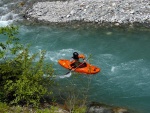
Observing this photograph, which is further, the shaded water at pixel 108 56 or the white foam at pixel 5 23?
the white foam at pixel 5 23

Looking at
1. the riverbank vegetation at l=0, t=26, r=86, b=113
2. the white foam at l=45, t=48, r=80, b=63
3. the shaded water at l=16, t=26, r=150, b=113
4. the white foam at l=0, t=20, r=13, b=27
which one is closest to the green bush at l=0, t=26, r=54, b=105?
the riverbank vegetation at l=0, t=26, r=86, b=113

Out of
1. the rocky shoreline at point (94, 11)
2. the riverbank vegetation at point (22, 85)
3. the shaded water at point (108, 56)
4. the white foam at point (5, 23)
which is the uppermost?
the riverbank vegetation at point (22, 85)

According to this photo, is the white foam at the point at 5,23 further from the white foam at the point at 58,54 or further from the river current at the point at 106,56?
the white foam at the point at 58,54

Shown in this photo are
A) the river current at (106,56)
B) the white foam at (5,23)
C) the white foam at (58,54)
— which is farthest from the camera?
the white foam at (5,23)

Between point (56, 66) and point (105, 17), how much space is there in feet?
17.8

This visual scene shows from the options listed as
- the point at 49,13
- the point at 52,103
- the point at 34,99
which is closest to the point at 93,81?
the point at 52,103

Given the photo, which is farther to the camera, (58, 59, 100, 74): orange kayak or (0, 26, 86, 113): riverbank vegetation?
(58, 59, 100, 74): orange kayak

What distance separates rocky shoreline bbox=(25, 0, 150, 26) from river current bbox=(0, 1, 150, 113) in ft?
2.59

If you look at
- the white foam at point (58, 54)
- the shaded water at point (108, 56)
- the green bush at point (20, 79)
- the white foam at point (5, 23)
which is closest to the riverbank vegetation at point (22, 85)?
the green bush at point (20, 79)

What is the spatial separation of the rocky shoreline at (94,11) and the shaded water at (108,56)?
88 cm

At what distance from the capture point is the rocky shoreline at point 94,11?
1809cm

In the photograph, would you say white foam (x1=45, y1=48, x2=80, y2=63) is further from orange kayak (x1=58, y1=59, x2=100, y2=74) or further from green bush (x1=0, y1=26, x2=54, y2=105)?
green bush (x1=0, y1=26, x2=54, y2=105)

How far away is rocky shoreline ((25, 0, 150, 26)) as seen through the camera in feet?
59.4

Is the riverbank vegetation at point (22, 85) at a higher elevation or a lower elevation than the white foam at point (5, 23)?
higher
